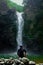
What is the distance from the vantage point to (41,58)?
333cm

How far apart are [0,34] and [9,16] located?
31 centimetres

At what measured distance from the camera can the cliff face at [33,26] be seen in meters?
3.38

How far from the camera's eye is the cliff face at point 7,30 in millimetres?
3370

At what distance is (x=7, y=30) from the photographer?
3385mm

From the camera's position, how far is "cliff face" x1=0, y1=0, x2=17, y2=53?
3370mm

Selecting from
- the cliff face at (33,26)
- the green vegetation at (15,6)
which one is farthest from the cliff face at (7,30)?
the cliff face at (33,26)

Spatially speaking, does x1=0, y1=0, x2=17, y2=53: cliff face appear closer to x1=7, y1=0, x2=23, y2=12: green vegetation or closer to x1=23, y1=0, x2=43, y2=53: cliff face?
x1=7, y1=0, x2=23, y2=12: green vegetation

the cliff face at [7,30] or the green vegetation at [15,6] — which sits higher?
the green vegetation at [15,6]

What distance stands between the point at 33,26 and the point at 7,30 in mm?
410

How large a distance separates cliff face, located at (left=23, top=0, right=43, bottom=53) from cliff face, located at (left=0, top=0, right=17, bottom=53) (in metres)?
0.17

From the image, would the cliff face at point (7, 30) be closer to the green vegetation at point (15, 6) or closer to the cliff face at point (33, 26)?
the green vegetation at point (15, 6)

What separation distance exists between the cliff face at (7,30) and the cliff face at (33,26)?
0.17m

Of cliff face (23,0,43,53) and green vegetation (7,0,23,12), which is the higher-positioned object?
green vegetation (7,0,23,12)

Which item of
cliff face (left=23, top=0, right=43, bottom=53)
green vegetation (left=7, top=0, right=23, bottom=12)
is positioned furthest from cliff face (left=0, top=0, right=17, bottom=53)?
cliff face (left=23, top=0, right=43, bottom=53)
